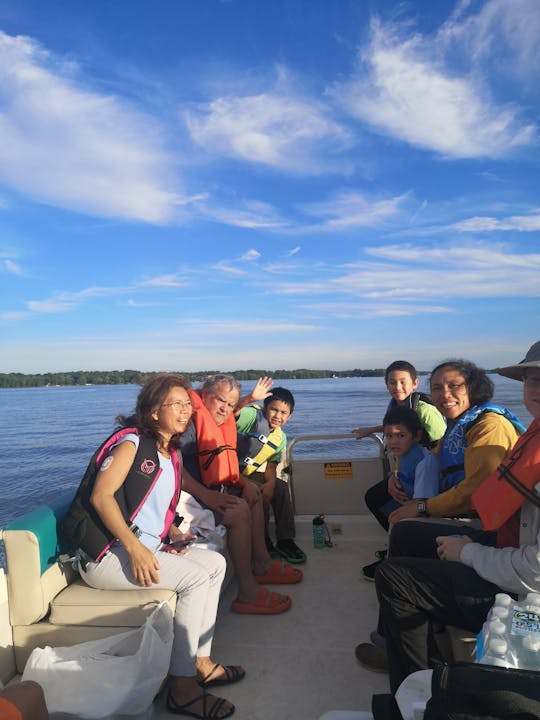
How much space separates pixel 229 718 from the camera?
2182 mm

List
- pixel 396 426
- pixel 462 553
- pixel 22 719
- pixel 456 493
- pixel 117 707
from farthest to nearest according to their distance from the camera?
pixel 396 426 < pixel 456 493 < pixel 462 553 < pixel 117 707 < pixel 22 719

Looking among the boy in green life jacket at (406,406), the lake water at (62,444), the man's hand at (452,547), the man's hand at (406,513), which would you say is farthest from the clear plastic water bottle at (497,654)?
the lake water at (62,444)

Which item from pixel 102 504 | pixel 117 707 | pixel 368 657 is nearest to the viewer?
pixel 117 707

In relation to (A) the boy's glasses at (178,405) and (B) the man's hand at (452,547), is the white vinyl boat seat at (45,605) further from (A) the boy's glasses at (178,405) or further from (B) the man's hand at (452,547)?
(B) the man's hand at (452,547)

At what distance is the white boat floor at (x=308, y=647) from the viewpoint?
89.4 inches

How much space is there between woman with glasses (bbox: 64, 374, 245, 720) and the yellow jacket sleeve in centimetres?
130

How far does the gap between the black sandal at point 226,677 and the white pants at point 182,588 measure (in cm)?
9

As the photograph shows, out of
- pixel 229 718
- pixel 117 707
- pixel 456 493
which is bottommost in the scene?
pixel 229 718

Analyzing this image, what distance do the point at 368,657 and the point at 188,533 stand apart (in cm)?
118

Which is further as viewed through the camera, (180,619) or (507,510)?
(180,619)

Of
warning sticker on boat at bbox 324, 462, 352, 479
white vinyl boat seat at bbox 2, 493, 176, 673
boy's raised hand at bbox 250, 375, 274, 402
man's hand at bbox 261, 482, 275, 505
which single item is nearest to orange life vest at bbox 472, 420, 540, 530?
white vinyl boat seat at bbox 2, 493, 176, 673

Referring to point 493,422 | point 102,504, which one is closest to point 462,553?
point 493,422

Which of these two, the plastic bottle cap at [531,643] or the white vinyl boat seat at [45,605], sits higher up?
the plastic bottle cap at [531,643]

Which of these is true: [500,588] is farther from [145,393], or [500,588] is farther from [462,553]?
[145,393]
